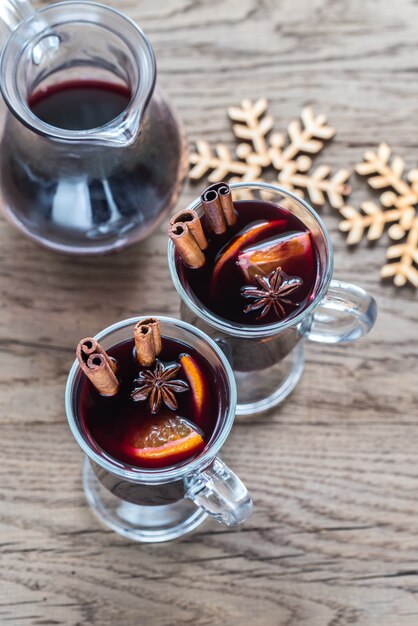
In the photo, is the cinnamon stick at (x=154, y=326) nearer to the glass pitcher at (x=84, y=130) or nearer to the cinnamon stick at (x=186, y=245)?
the cinnamon stick at (x=186, y=245)

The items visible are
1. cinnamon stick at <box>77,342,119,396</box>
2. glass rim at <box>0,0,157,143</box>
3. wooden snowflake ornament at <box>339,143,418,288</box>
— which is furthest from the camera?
wooden snowflake ornament at <box>339,143,418,288</box>

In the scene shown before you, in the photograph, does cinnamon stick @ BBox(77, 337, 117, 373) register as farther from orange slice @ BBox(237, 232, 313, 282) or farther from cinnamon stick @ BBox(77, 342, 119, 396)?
orange slice @ BBox(237, 232, 313, 282)

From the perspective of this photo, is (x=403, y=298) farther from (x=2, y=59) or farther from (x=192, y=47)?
(x=2, y=59)

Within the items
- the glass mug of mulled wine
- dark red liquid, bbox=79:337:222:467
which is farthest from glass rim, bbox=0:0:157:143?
dark red liquid, bbox=79:337:222:467

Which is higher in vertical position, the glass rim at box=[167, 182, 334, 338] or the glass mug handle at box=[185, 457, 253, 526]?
the glass rim at box=[167, 182, 334, 338]

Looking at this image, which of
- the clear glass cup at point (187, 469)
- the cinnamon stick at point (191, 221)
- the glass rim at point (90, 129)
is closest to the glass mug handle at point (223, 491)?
the clear glass cup at point (187, 469)

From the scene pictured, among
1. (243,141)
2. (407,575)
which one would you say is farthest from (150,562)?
(243,141)
